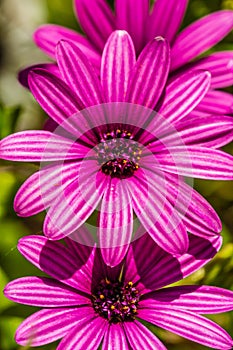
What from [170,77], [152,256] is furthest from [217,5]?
[152,256]

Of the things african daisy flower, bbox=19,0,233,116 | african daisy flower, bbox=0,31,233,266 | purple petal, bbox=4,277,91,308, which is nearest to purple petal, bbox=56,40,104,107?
african daisy flower, bbox=0,31,233,266

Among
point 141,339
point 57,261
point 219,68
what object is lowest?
point 141,339

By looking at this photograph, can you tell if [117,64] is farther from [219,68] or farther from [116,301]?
[116,301]

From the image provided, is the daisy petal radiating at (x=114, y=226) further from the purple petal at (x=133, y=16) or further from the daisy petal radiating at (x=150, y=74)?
the purple petal at (x=133, y=16)

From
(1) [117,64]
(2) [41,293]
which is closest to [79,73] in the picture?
(1) [117,64]

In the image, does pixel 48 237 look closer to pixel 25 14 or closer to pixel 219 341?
pixel 219 341

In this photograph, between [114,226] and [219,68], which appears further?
[219,68]
